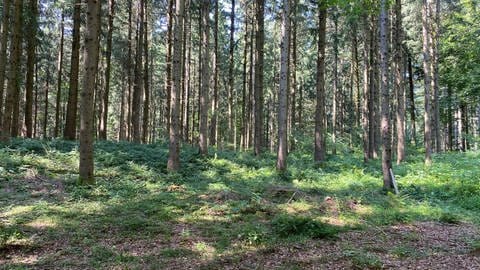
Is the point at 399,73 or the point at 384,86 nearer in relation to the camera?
the point at 384,86

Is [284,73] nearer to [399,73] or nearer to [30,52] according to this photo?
[399,73]

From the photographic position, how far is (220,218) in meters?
8.63

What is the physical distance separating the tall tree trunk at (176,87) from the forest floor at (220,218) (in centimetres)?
76

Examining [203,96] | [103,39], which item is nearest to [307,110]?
[103,39]

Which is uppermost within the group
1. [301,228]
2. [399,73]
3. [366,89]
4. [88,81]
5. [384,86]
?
[399,73]

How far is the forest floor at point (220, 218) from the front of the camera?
637cm

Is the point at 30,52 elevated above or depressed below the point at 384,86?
above

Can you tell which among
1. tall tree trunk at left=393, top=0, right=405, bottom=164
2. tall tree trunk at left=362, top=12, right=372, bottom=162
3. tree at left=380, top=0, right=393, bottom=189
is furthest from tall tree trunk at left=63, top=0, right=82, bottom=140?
tall tree trunk at left=393, top=0, right=405, bottom=164

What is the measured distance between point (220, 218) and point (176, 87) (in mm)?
6082

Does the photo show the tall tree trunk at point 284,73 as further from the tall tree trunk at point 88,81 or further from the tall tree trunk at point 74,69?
the tall tree trunk at point 74,69

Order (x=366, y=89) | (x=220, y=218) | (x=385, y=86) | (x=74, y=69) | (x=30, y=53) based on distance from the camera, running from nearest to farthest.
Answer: (x=220, y=218)
(x=385, y=86)
(x=74, y=69)
(x=30, y=53)
(x=366, y=89)

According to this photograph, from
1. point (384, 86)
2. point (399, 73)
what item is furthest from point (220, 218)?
point (399, 73)

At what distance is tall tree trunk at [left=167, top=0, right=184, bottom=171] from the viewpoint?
41.8 feet

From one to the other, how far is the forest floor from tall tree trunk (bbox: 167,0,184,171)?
2.48ft
